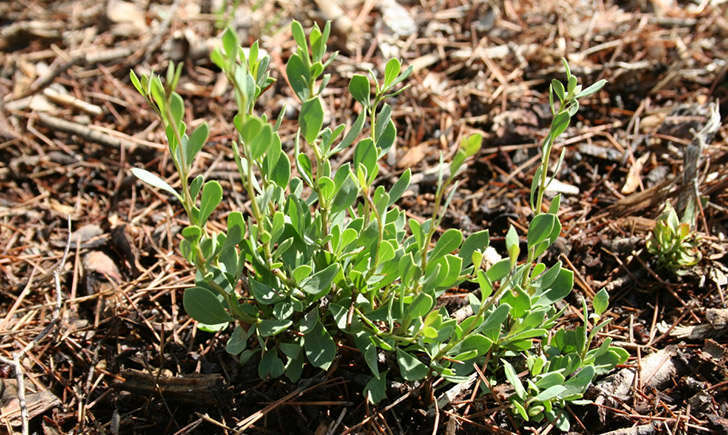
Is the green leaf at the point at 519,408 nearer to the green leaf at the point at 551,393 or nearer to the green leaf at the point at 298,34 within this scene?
the green leaf at the point at 551,393

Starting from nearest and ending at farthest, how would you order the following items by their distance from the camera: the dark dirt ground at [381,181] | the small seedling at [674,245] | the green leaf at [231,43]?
the green leaf at [231,43] < the dark dirt ground at [381,181] < the small seedling at [674,245]

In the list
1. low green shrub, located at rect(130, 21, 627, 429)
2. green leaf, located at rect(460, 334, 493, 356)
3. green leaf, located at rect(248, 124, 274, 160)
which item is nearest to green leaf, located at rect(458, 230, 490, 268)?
low green shrub, located at rect(130, 21, 627, 429)

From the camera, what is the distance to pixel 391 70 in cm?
174

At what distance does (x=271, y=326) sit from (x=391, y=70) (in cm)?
88

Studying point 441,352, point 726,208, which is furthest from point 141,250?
point 726,208

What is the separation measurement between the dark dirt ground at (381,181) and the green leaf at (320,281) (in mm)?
490

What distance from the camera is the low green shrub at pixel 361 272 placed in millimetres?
1724

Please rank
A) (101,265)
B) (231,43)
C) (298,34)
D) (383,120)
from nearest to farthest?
(231,43) → (298,34) → (383,120) → (101,265)

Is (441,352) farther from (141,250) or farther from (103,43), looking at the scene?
(103,43)

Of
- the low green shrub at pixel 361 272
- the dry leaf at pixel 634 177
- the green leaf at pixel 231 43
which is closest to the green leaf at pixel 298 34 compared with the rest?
the low green shrub at pixel 361 272

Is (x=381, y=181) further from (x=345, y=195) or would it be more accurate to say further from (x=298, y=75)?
(x=298, y=75)

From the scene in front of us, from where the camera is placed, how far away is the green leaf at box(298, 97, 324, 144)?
5.54 ft

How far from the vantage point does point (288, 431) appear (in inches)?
83.0

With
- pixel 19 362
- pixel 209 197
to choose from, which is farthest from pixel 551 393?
pixel 19 362
